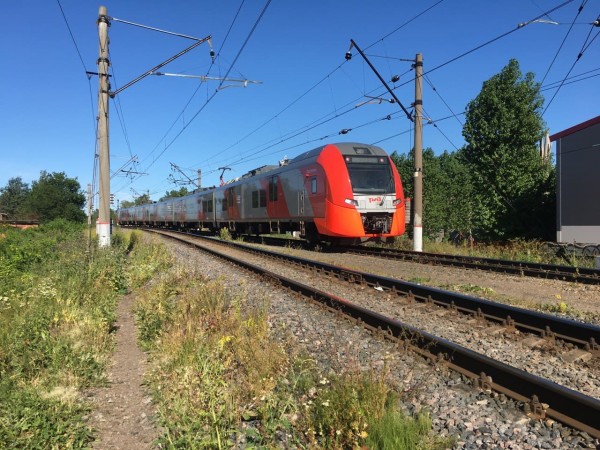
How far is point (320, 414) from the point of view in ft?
11.1

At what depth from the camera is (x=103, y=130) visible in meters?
14.4

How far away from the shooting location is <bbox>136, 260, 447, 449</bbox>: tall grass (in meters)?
3.19

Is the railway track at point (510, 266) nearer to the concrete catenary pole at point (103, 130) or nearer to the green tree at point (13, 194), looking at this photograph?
the concrete catenary pole at point (103, 130)

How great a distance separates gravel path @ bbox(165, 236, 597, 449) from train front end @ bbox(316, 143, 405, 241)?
759cm

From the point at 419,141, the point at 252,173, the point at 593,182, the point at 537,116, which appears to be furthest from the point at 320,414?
the point at 537,116

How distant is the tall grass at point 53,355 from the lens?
3.51 metres

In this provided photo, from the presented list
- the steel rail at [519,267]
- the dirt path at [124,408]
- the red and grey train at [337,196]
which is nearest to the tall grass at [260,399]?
the dirt path at [124,408]

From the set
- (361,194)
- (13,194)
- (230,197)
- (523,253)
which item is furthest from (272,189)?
(13,194)

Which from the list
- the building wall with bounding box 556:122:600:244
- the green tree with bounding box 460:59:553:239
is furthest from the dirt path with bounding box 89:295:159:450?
the green tree with bounding box 460:59:553:239

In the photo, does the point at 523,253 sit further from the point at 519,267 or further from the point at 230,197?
the point at 230,197

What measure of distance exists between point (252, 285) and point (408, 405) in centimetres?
670

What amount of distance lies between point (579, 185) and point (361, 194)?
9.96 m

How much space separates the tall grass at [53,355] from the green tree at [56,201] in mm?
56936

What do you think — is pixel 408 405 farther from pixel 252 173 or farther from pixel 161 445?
pixel 252 173
